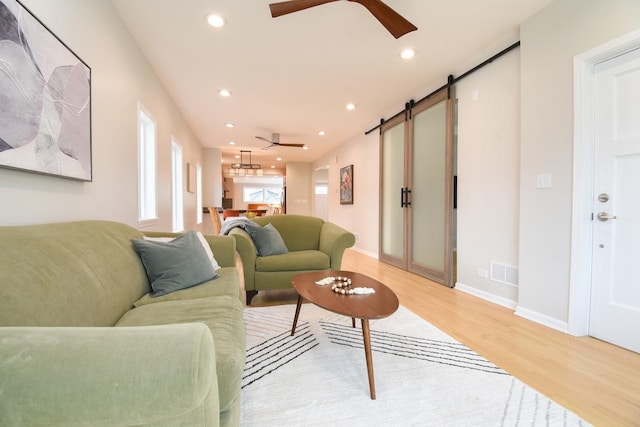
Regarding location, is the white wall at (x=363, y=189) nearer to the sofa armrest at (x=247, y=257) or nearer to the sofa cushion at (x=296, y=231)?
the sofa cushion at (x=296, y=231)

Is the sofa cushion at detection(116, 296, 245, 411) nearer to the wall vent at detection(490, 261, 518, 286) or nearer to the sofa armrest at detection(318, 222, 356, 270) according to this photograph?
the sofa armrest at detection(318, 222, 356, 270)

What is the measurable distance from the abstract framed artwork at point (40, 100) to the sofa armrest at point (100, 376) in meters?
1.11

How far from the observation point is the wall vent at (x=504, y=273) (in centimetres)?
262

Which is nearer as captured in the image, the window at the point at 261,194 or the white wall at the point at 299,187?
the white wall at the point at 299,187

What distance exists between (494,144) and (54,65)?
3486 millimetres

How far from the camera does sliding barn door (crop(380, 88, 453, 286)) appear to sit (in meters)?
3.39

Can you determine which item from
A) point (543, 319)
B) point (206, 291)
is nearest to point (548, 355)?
point (543, 319)

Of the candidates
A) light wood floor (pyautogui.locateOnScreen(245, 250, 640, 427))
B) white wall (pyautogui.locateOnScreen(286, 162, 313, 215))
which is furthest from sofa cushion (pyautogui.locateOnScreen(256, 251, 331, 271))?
white wall (pyautogui.locateOnScreen(286, 162, 313, 215))

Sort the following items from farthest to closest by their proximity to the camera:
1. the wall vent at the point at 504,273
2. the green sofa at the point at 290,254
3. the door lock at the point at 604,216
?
the green sofa at the point at 290,254 < the wall vent at the point at 504,273 < the door lock at the point at 604,216

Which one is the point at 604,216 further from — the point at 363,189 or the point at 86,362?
the point at 363,189

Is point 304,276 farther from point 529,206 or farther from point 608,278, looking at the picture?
point 608,278

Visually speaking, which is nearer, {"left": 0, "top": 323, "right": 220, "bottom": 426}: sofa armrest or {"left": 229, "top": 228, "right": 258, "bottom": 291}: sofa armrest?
{"left": 0, "top": 323, "right": 220, "bottom": 426}: sofa armrest

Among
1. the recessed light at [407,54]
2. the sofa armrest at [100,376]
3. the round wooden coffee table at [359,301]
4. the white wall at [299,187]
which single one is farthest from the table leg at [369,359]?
the white wall at [299,187]

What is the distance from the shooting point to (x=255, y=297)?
3.01m
